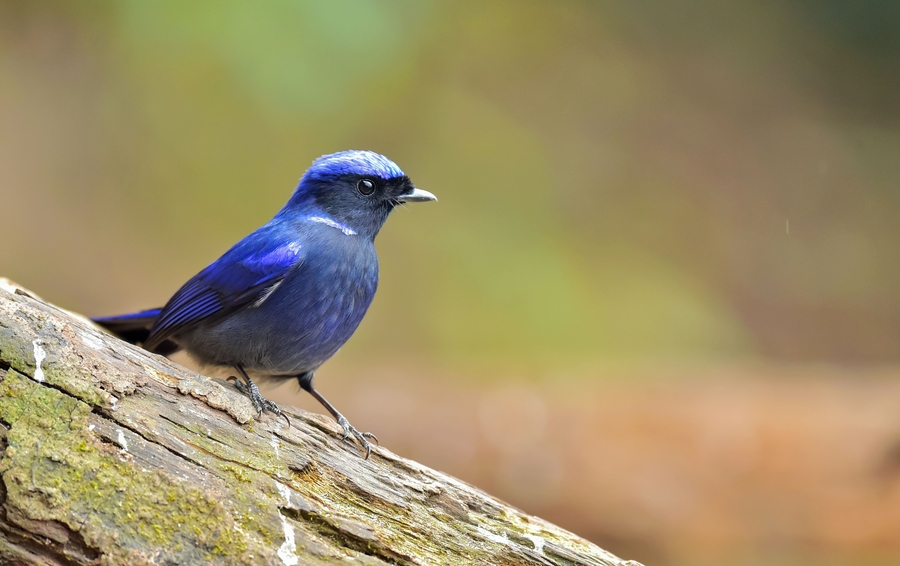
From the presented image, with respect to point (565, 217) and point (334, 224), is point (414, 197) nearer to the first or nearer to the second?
point (334, 224)

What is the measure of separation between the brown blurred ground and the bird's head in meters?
3.11

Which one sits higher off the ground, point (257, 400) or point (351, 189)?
point (351, 189)

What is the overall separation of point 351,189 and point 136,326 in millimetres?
1321

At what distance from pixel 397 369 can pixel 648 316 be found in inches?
100

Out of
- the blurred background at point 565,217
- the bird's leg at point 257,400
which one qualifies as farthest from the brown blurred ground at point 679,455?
the bird's leg at point 257,400

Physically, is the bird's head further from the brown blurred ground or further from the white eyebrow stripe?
the brown blurred ground

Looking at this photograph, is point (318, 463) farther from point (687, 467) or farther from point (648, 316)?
point (648, 316)

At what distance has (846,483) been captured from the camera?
5988mm

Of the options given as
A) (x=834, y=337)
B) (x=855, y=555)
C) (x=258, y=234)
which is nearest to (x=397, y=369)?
(x=258, y=234)

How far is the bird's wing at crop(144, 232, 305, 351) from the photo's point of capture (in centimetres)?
332

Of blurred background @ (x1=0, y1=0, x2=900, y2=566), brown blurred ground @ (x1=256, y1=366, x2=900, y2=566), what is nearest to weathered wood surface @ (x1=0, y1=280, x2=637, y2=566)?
brown blurred ground @ (x1=256, y1=366, x2=900, y2=566)

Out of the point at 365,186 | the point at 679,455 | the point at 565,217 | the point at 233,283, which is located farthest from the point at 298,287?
the point at 565,217

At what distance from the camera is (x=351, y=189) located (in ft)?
12.1

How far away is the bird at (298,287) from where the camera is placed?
3307mm
